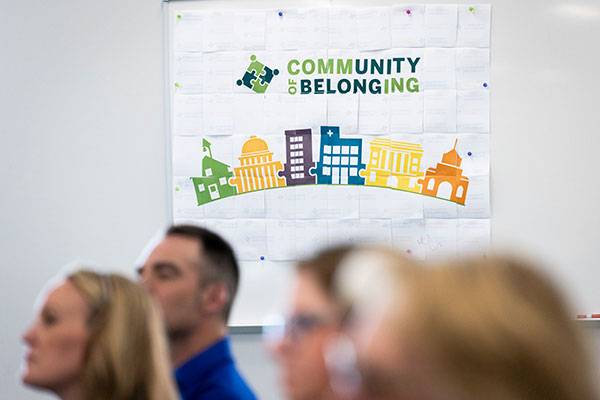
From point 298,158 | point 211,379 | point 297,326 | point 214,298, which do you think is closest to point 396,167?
point 298,158

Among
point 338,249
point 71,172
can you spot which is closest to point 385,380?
point 338,249

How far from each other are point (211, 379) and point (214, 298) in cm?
20

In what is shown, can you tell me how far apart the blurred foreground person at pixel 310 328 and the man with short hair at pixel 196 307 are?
0.76 meters

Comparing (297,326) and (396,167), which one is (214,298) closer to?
(297,326)

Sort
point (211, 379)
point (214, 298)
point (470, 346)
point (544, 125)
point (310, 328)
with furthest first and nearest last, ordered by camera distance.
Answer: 1. point (544, 125)
2. point (214, 298)
3. point (211, 379)
4. point (310, 328)
5. point (470, 346)

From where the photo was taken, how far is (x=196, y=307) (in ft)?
5.63

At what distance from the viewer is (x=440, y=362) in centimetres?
44

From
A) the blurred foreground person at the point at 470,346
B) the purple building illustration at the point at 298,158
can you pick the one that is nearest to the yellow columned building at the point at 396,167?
the purple building illustration at the point at 298,158

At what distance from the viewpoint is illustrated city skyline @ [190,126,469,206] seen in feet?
8.90

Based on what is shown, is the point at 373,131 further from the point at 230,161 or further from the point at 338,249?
the point at 338,249

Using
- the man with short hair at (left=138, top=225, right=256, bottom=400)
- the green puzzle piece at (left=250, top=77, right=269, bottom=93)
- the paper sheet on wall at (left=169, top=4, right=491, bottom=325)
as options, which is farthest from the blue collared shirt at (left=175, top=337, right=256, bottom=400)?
the green puzzle piece at (left=250, top=77, right=269, bottom=93)

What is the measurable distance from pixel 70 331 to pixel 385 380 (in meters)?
1.02

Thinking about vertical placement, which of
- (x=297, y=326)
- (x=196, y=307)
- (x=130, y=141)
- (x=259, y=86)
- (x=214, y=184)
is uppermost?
A: (x=259, y=86)

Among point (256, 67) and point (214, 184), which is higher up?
point (256, 67)
